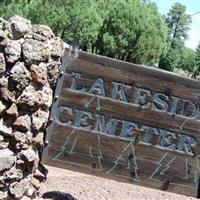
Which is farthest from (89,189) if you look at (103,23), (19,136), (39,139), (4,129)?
(103,23)

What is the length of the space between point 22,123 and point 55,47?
0.59 metres

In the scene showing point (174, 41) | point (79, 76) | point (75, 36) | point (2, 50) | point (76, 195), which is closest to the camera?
point (2, 50)

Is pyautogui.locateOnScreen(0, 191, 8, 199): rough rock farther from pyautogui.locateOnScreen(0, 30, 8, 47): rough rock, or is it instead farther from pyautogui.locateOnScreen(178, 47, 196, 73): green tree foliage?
pyautogui.locateOnScreen(178, 47, 196, 73): green tree foliage

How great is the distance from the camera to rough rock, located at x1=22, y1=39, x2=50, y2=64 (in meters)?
4.32

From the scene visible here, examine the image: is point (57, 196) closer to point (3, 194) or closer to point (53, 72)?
point (3, 194)

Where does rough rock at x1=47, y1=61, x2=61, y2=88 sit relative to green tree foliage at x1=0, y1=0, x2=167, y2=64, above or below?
above

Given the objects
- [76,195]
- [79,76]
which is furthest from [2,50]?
[76,195]

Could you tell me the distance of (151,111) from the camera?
4773mm

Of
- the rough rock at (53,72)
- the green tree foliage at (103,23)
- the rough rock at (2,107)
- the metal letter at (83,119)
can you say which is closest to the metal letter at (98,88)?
the metal letter at (83,119)

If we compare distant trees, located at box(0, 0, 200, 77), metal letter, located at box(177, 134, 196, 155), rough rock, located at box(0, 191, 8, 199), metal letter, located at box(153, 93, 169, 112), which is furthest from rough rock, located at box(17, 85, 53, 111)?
distant trees, located at box(0, 0, 200, 77)

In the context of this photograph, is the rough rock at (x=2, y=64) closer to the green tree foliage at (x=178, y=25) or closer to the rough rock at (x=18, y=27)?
the rough rock at (x=18, y=27)

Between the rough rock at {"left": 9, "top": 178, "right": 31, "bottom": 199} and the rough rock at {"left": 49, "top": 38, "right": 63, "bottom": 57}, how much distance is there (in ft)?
2.89

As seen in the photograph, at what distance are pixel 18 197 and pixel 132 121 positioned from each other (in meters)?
0.97

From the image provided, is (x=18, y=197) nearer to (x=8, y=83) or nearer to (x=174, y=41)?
(x=8, y=83)
